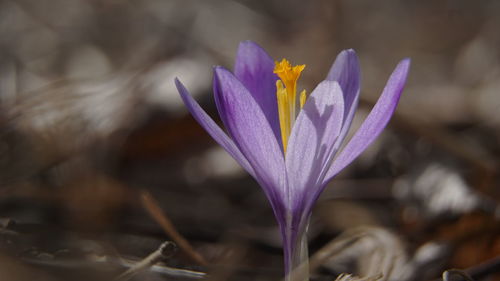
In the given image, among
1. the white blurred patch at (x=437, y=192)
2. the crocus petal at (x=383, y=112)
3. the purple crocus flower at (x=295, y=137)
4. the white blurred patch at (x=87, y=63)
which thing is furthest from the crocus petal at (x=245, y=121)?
the white blurred patch at (x=87, y=63)

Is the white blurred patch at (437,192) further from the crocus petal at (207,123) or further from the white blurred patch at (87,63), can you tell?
the white blurred patch at (87,63)

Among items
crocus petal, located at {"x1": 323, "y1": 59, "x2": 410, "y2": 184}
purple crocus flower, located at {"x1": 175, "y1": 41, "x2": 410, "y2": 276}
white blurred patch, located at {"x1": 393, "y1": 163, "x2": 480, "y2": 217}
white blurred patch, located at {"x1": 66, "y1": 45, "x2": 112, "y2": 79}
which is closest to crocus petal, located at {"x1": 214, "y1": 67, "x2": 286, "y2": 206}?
purple crocus flower, located at {"x1": 175, "y1": 41, "x2": 410, "y2": 276}

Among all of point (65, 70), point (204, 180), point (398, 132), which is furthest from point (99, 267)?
point (65, 70)

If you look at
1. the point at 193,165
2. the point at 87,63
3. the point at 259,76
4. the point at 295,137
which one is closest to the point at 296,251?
the point at 295,137

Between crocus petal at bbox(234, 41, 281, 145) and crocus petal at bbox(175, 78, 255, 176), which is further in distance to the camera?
crocus petal at bbox(234, 41, 281, 145)

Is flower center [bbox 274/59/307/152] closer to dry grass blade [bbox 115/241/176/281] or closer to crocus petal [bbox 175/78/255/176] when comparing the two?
crocus petal [bbox 175/78/255/176]

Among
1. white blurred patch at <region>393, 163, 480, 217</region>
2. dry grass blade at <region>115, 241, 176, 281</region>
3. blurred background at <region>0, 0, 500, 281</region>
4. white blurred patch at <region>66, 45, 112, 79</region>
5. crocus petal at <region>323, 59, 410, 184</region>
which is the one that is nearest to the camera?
crocus petal at <region>323, 59, 410, 184</region>

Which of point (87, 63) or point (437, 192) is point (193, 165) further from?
point (87, 63)
